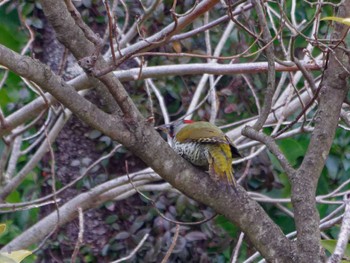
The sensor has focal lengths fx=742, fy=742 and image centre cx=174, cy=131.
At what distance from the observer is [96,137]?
480cm

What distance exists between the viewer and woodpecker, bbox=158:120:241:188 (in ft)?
9.84

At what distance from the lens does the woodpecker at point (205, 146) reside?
300 cm

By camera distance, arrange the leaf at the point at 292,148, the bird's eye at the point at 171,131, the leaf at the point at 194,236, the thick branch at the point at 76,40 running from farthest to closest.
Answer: the leaf at the point at 292,148 → the leaf at the point at 194,236 → the bird's eye at the point at 171,131 → the thick branch at the point at 76,40

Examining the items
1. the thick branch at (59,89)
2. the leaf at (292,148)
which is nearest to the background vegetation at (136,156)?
the leaf at (292,148)

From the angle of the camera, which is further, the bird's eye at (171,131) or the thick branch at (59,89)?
the bird's eye at (171,131)

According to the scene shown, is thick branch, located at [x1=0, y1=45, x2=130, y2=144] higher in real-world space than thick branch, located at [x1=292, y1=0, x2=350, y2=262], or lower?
higher

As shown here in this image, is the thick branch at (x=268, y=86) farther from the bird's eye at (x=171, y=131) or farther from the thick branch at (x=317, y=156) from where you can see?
the bird's eye at (x=171, y=131)

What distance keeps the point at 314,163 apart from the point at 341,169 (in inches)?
116

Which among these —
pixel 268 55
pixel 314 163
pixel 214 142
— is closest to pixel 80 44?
pixel 268 55

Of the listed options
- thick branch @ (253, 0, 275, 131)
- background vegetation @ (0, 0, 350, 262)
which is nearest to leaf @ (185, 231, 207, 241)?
background vegetation @ (0, 0, 350, 262)

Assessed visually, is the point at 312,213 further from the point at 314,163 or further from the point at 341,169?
the point at 341,169

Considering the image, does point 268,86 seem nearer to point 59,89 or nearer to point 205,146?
point 59,89

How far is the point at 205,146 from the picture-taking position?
3334mm

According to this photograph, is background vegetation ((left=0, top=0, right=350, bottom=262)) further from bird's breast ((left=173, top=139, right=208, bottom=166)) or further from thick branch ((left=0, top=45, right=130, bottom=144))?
thick branch ((left=0, top=45, right=130, bottom=144))
